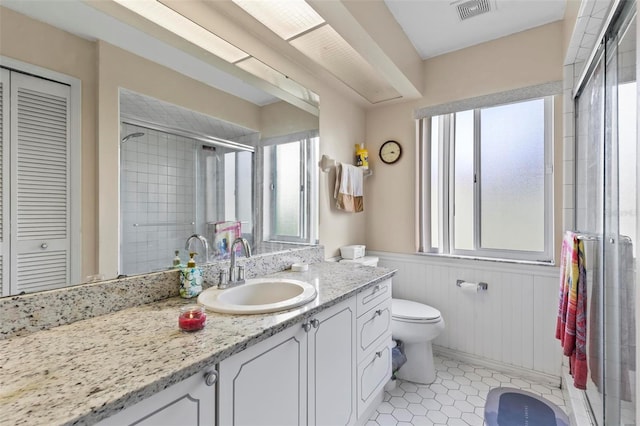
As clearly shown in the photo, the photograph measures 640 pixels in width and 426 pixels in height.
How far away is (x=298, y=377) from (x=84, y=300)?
78 centimetres

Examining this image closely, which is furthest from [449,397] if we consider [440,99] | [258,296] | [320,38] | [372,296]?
[320,38]

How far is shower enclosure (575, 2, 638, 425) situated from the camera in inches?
38.4

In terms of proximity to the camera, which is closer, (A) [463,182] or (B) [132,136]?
(B) [132,136]

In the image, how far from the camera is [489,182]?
2.23 m

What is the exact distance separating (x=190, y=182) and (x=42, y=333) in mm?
713

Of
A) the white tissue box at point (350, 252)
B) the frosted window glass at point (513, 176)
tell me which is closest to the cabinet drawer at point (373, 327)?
the white tissue box at point (350, 252)

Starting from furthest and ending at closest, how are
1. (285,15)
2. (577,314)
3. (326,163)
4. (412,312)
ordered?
(326,163) < (412,312) < (285,15) < (577,314)

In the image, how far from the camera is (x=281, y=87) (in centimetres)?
183

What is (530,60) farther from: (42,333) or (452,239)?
(42,333)

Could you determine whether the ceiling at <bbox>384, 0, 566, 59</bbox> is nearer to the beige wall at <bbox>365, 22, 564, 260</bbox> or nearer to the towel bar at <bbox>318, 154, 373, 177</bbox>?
the beige wall at <bbox>365, 22, 564, 260</bbox>

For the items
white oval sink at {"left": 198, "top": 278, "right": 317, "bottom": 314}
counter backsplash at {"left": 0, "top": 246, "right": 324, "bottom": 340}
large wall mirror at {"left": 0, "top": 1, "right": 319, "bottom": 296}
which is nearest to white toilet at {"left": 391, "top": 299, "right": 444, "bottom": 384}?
white oval sink at {"left": 198, "top": 278, "right": 317, "bottom": 314}

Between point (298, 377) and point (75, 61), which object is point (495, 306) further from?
point (75, 61)

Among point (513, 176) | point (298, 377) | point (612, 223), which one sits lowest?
point (298, 377)

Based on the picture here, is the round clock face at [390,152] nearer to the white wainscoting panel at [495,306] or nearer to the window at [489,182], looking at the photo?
the window at [489,182]
